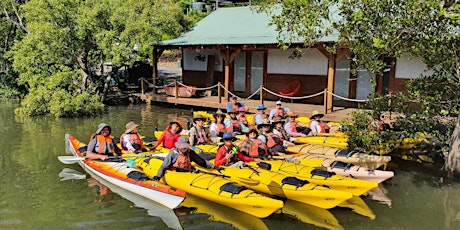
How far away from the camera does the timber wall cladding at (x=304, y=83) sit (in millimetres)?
18141

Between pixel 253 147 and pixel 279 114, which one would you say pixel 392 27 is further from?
pixel 279 114

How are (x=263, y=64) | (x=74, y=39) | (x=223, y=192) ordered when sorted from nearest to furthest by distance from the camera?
(x=223, y=192)
(x=74, y=39)
(x=263, y=64)

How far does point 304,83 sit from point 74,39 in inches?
396

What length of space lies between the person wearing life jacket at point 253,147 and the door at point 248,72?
32.9 feet

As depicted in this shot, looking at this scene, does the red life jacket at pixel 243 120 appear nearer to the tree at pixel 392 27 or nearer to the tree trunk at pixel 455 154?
the tree at pixel 392 27

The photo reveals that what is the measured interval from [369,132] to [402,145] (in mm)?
1425

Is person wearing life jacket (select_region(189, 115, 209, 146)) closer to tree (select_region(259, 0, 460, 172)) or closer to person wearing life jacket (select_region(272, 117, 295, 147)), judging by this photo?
person wearing life jacket (select_region(272, 117, 295, 147))

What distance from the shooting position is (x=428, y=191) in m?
9.44

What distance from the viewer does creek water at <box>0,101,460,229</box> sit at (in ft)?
25.3

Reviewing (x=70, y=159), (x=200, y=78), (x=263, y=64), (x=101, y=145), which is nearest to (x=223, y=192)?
(x=101, y=145)

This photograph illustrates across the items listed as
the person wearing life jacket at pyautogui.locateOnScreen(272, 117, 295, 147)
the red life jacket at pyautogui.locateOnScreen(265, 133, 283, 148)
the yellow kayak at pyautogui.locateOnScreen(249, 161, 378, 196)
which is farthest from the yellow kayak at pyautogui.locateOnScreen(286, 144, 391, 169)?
the yellow kayak at pyautogui.locateOnScreen(249, 161, 378, 196)

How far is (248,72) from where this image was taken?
20.5 metres

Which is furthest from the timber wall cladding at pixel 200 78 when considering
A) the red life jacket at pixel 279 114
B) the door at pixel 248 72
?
the red life jacket at pixel 279 114

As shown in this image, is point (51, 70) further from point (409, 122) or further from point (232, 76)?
point (409, 122)
